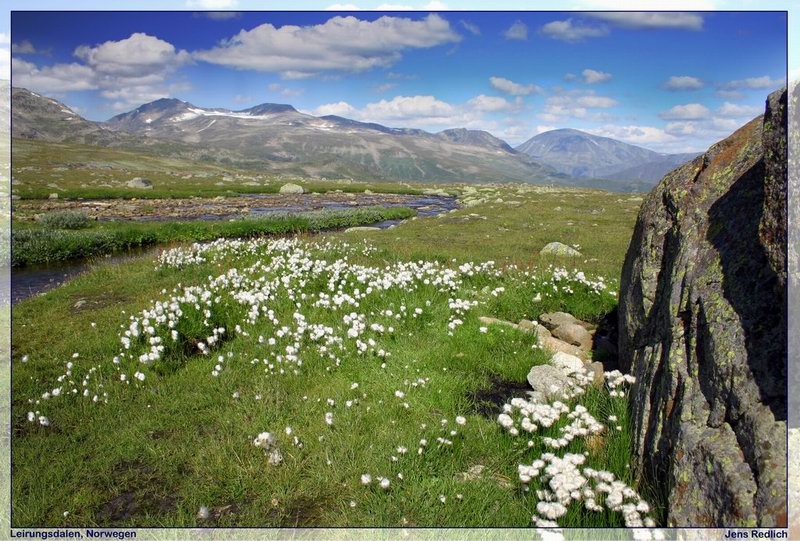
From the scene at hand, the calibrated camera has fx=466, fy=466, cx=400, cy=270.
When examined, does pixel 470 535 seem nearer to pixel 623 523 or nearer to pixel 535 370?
pixel 623 523

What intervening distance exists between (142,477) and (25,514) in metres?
1.14

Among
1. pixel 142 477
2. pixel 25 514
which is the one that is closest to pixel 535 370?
pixel 142 477

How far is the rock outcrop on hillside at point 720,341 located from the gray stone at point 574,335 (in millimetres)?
3191

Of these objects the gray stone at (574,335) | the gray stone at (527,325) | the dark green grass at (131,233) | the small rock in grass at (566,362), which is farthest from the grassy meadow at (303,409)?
the dark green grass at (131,233)

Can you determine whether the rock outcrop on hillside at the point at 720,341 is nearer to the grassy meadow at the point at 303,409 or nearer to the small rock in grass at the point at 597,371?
the grassy meadow at the point at 303,409

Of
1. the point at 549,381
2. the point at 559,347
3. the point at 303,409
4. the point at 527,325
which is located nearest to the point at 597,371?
the point at 549,381

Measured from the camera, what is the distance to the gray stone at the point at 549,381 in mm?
6965

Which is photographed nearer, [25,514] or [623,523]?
[623,523]

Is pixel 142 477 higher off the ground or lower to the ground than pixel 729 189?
lower

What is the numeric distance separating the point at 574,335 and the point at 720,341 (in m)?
5.65

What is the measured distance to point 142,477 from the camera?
579 centimetres

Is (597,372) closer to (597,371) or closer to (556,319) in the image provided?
(597,371)

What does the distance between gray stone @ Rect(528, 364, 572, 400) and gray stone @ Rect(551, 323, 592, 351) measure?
6.90 feet

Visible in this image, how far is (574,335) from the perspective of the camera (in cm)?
987
